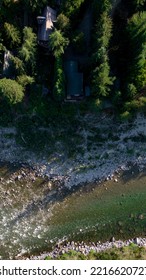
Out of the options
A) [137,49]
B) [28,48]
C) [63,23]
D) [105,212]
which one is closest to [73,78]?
[63,23]

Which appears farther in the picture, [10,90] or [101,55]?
[10,90]

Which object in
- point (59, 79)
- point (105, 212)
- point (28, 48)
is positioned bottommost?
point (105, 212)

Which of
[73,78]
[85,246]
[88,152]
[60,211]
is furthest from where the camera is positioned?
[85,246]

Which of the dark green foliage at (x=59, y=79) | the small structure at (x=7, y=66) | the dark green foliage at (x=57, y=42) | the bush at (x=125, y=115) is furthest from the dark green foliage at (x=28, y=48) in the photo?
→ the bush at (x=125, y=115)

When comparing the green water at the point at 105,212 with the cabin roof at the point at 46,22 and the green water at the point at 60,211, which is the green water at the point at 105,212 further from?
the cabin roof at the point at 46,22

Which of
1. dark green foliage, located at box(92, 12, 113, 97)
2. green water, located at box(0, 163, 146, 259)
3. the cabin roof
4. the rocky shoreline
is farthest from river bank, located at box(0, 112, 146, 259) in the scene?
the cabin roof

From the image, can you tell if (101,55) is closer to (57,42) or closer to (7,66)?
(57,42)
